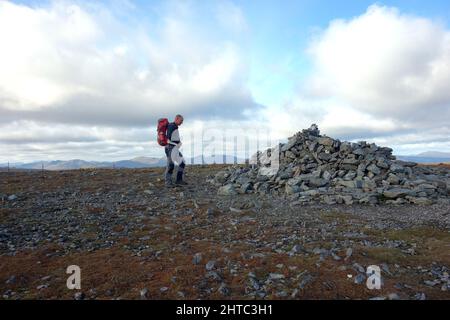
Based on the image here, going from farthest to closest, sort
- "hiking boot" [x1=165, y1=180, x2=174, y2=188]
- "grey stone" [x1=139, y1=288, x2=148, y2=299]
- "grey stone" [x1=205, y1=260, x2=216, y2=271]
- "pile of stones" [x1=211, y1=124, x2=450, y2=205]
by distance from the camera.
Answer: "hiking boot" [x1=165, y1=180, x2=174, y2=188] < "pile of stones" [x1=211, y1=124, x2=450, y2=205] < "grey stone" [x1=205, y1=260, x2=216, y2=271] < "grey stone" [x1=139, y1=288, x2=148, y2=299]

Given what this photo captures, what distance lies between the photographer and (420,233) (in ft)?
39.5

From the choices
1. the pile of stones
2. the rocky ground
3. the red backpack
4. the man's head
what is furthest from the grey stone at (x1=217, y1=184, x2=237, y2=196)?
the man's head

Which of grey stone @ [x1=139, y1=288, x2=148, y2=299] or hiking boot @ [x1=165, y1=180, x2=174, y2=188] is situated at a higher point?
hiking boot @ [x1=165, y1=180, x2=174, y2=188]

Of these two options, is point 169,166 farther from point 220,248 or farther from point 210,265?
point 210,265

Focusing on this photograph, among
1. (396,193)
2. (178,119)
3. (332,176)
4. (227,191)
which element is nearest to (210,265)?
(227,191)

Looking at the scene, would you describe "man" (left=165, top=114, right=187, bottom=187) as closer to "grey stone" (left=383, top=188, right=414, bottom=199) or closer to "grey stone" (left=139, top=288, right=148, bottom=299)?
"grey stone" (left=383, top=188, right=414, bottom=199)

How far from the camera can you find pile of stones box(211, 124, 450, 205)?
18.6 metres

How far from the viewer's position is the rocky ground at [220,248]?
7.48 m

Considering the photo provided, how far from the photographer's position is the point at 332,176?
2159 cm

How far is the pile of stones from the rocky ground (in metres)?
1.24

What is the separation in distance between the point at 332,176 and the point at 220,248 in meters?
13.7
